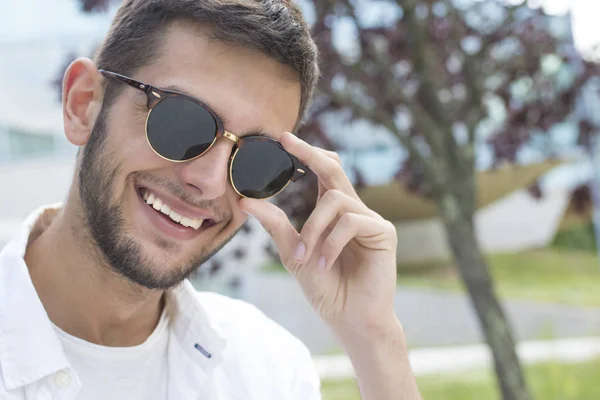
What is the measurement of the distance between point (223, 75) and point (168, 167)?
0.27m

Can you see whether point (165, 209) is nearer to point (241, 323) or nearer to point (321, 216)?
point (321, 216)

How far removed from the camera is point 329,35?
317 cm

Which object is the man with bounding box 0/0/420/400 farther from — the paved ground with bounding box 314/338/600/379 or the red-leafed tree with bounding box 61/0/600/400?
the paved ground with bounding box 314/338/600/379

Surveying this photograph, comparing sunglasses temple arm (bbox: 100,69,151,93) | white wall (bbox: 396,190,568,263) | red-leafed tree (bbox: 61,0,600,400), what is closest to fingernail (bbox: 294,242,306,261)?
sunglasses temple arm (bbox: 100,69,151,93)

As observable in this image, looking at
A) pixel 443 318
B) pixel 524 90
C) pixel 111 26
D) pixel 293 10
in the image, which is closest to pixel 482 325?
pixel 524 90

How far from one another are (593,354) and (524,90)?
4.80 m

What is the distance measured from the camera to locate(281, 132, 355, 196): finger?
1578mm

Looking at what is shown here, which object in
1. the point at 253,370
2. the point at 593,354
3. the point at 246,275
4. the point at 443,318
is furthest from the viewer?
the point at 443,318

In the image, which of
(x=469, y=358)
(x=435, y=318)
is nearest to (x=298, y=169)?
(x=469, y=358)

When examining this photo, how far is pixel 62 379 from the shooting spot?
1.42 meters

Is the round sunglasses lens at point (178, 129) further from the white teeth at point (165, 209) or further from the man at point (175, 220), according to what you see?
the white teeth at point (165, 209)

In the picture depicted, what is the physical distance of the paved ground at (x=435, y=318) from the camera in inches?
402

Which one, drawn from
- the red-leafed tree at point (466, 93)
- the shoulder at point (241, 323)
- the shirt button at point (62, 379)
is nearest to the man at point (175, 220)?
the shirt button at point (62, 379)

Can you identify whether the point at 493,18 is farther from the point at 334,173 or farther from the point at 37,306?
the point at 37,306
